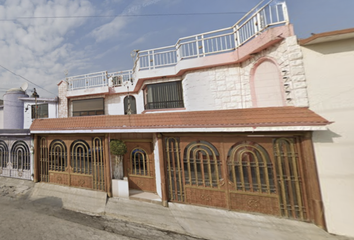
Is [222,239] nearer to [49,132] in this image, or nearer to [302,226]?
[302,226]

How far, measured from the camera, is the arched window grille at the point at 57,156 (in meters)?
6.45

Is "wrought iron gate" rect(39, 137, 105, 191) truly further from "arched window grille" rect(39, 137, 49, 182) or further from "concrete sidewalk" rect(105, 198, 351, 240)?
"concrete sidewalk" rect(105, 198, 351, 240)

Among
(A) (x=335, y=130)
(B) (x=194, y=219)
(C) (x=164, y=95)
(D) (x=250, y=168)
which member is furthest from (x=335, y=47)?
(C) (x=164, y=95)

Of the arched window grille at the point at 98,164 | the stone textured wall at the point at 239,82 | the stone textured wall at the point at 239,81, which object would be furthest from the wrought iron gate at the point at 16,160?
the stone textured wall at the point at 239,82

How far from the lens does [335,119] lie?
3.79 meters

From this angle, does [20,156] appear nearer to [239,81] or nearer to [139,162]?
[139,162]

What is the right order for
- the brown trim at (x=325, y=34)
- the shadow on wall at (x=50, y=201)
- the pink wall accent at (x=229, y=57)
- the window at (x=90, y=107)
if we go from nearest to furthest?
the brown trim at (x=325, y=34), the pink wall accent at (x=229, y=57), the shadow on wall at (x=50, y=201), the window at (x=90, y=107)

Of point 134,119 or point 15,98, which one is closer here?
point 134,119

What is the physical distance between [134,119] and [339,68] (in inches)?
251

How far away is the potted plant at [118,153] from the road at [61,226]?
5.37ft

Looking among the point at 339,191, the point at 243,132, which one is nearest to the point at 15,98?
the point at 243,132

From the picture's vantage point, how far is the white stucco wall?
11.9 ft

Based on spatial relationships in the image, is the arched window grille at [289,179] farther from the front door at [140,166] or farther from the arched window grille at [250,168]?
the front door at [140,166]

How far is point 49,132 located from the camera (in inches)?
247
